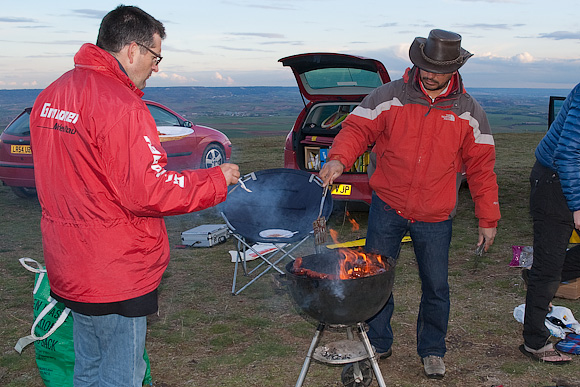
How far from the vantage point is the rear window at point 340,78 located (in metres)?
6.98

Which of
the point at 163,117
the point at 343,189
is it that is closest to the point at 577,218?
the point at 343,189

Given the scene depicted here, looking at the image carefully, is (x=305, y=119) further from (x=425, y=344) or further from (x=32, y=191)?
(x=32, y=191)

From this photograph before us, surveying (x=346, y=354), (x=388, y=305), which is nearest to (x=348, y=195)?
(x=388, y=305)

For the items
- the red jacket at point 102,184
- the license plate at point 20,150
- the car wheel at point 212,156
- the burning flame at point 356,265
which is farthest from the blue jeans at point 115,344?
the car wheel at point 212,156

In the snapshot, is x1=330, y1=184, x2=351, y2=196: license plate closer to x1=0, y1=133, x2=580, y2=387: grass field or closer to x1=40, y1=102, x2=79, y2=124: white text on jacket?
→ x1=0, y1=133, x2=580, y2=387: grass field

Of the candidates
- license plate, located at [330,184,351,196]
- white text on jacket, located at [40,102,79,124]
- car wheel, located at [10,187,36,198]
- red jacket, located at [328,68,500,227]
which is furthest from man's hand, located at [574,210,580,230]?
car wheel, located at [10,187,36,198]

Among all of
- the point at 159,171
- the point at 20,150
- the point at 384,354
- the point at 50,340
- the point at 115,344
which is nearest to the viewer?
the point at 159,171

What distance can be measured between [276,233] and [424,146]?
2.14m

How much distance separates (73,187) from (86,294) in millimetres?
467

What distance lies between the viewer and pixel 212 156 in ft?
37.4

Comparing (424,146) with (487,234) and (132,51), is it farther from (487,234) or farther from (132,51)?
(132,51)

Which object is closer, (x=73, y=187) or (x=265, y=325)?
(x=73, y=187)

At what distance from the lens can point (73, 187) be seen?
2.29m

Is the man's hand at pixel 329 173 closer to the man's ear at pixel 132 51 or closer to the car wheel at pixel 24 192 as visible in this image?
the man's ear at pixel 132 51
